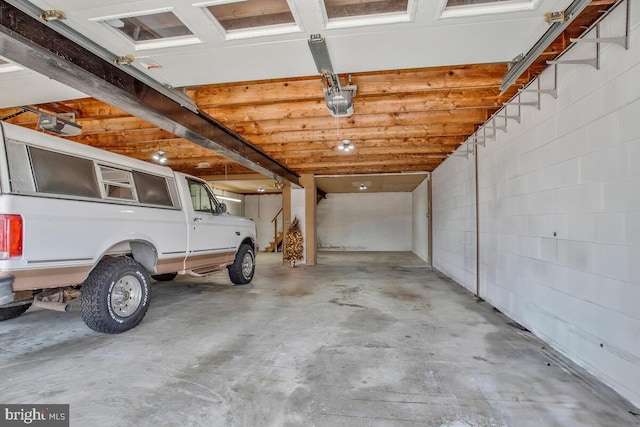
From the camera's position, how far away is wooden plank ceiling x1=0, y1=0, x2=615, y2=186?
3.33 metres

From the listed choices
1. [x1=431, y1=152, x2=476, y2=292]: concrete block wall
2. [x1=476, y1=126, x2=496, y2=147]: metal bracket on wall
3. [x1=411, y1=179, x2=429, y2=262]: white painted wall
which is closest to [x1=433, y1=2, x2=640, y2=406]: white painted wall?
[x1=476, y1=126, x2=496, y2=147]: metal bracket on wall

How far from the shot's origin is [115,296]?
3287mm

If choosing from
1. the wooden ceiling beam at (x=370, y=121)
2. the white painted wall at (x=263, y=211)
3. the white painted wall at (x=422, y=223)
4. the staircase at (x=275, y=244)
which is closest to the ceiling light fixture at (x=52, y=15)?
the wooden ceiling beam at (x=370, y=121)

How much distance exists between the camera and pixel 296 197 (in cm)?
925

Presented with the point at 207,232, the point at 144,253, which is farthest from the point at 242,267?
the point at 144,253

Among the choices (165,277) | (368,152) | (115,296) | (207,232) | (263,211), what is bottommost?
(165,277)

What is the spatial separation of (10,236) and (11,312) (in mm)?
2270

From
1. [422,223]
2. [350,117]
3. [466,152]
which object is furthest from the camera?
[422,223]

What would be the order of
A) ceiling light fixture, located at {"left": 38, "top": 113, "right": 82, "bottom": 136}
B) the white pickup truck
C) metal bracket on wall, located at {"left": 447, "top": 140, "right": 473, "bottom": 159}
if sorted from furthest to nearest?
metal bracket on wall, located at {"left": 447, "top": 140, "right": 473, "bottom": 159} < ceiling light fixture, located at {"left": 38, "top": 113, "right": 82, "bottom": 136} < the white pickup truck

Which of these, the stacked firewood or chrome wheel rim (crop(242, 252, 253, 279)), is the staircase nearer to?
the stacked firewood

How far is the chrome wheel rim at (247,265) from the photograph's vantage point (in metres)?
6.03

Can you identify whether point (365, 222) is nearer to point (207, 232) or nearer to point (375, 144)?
point (375, 144)

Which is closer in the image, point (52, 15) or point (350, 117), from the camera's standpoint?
point (52, 15)

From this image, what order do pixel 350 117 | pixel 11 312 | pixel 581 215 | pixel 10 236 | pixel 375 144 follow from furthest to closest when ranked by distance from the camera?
pixel 375 144, pixel 350 117, pixel 11 312, pixel 581 215, pixel 10 236
